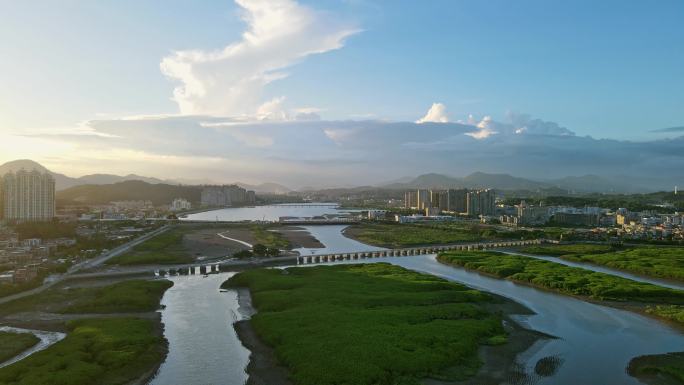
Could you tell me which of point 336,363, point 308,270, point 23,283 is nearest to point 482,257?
point 308,270

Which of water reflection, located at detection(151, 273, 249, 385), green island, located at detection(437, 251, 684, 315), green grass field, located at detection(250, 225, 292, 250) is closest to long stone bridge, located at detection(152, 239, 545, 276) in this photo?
water reflection, located at detection(151, 273, 249, 385)

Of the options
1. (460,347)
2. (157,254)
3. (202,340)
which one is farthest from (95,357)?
(157,254)

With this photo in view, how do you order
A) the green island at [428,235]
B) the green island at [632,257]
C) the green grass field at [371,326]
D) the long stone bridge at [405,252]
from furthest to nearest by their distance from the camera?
the green island at [428,235] < the long stone bridge at [405,252] < the green island at [632,257] < the green grass field at [371,326]

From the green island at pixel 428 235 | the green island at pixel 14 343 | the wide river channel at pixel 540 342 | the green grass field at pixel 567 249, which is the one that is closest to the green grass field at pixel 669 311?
the wide river channel at pixel 540 342

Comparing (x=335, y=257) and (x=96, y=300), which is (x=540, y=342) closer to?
(x=96, y=300)

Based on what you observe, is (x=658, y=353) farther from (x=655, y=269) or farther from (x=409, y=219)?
(x=409, y=219)

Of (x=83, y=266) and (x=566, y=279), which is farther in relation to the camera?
(x=83, y=266)

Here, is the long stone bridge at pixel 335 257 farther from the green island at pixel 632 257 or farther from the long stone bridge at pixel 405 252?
the green island at pixel 632 257

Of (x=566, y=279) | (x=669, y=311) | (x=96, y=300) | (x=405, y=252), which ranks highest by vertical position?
(x=566, y=279)
